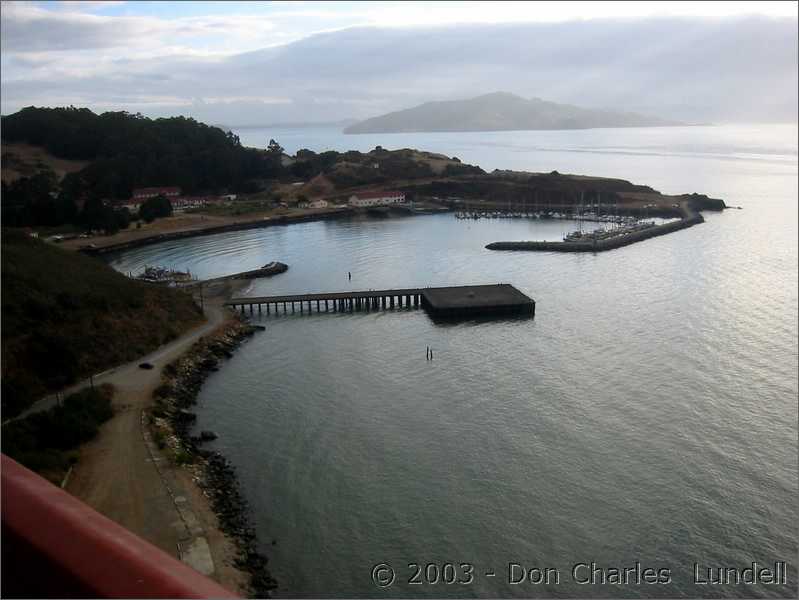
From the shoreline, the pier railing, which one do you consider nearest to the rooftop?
the pier railing

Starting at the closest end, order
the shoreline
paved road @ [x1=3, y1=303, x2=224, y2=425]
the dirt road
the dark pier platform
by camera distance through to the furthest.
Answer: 1. the dirt road
2. paved road @ [x1=3, y1=303, x2=224, y2=425]
3. the dark pier platform
4. the shoreline

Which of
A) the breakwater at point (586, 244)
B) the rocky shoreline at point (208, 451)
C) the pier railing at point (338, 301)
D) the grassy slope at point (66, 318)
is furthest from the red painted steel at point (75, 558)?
the breakwater at point (586, 244)

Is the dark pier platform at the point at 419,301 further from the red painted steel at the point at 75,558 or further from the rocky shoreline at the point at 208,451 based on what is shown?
the red painted steel at the point at 75,558

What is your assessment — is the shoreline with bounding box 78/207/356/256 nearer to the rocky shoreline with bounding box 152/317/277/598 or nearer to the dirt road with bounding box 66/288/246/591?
the rocky shoreline with bounding box 152/317/277/598

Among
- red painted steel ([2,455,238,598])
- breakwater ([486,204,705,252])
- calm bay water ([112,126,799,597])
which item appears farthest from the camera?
breakwater ([486,204,705,252])

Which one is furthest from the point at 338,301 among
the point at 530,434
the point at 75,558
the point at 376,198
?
the point at 376,198
